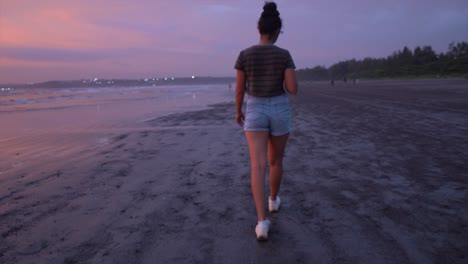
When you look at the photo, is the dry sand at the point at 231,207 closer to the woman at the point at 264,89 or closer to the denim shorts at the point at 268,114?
the woman at the point at 264,89

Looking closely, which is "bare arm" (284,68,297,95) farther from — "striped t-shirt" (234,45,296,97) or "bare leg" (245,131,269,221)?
"bare leg" (245,131,269,221)

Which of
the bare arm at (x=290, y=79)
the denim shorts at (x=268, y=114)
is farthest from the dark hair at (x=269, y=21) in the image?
the denim shorts at (x=268, y=114)

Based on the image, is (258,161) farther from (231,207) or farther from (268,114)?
(231,207)

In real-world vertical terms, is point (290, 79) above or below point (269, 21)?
below

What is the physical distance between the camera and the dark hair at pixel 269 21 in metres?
3.00

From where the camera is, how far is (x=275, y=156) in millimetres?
3318

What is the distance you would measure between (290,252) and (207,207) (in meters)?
1.21

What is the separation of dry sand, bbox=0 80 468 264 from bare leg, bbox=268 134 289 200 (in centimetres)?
32

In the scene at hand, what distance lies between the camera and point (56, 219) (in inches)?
134

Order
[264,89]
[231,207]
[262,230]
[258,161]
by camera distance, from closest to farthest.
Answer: [262,230], [264,89], [258,161], [231,207]

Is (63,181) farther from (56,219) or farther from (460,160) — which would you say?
(460,160)

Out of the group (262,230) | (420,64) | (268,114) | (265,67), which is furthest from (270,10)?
(420,64)

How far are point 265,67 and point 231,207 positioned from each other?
1.52m

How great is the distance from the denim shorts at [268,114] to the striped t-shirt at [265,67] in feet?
0.19
